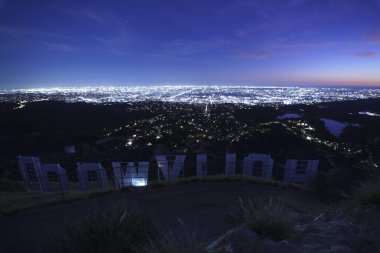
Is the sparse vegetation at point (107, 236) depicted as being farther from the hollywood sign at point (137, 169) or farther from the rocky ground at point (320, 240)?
the hollywood sign at point (137, 169)

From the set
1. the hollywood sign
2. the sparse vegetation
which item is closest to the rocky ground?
the sparse vegetation

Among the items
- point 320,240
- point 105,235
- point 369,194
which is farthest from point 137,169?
point 320,240

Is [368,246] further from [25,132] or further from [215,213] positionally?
[25,132]

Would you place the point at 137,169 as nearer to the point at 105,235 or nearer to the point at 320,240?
the point at 105,235

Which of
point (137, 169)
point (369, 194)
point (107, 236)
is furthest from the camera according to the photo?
point (137, 169)

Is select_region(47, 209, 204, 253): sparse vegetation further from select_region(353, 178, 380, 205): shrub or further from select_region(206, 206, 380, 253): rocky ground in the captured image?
select_region(353, 178, 380, 205): shrub

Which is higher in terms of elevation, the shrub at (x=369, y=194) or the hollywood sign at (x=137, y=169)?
the shrub at (x=369, y=194)

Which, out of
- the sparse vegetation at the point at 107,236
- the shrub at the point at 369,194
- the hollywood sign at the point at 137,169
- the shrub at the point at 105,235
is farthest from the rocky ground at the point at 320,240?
the hollywood sign at the point at 137,169

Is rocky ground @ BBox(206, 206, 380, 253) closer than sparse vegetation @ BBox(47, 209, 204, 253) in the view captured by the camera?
Yes
